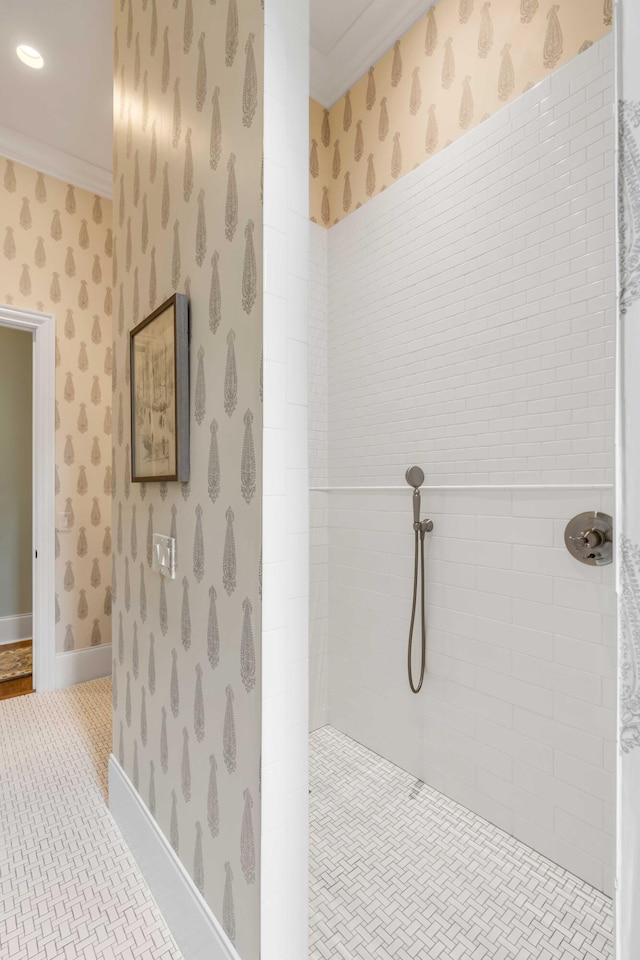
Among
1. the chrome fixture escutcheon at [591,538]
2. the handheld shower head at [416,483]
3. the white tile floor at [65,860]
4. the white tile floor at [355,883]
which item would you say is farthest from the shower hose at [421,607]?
the white tile floor at [65,860]

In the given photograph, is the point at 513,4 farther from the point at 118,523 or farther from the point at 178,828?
the point at 178,828

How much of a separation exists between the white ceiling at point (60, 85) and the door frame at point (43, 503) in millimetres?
937

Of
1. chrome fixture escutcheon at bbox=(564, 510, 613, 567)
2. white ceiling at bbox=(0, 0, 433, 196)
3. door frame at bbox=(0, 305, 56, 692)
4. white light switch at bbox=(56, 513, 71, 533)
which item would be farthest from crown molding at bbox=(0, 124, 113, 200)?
chrome fixture escutcheon at bbox=(564, 510, 613, 567)

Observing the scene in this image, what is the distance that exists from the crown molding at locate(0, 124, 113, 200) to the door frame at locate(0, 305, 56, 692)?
2.74 ft

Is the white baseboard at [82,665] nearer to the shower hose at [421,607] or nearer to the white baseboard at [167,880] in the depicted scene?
the white baseboard at [167,880]

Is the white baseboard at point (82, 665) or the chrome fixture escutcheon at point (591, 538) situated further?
the white baseboard at point (82, 665)

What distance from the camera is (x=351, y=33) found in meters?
2.06

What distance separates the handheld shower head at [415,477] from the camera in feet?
6.40

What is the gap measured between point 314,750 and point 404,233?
2.30 metres

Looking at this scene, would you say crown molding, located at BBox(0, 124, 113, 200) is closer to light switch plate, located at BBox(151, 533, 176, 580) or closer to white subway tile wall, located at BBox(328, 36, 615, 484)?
white subway tile wall, located at BBox(328, 36, 615, 484)

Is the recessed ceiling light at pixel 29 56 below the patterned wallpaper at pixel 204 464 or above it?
above

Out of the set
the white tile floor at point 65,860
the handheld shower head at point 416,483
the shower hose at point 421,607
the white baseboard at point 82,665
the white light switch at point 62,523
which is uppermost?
the handheld shower head at point 416,483

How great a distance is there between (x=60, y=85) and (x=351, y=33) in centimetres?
140

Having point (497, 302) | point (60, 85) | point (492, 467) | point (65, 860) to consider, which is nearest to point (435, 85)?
point (497, 302)
